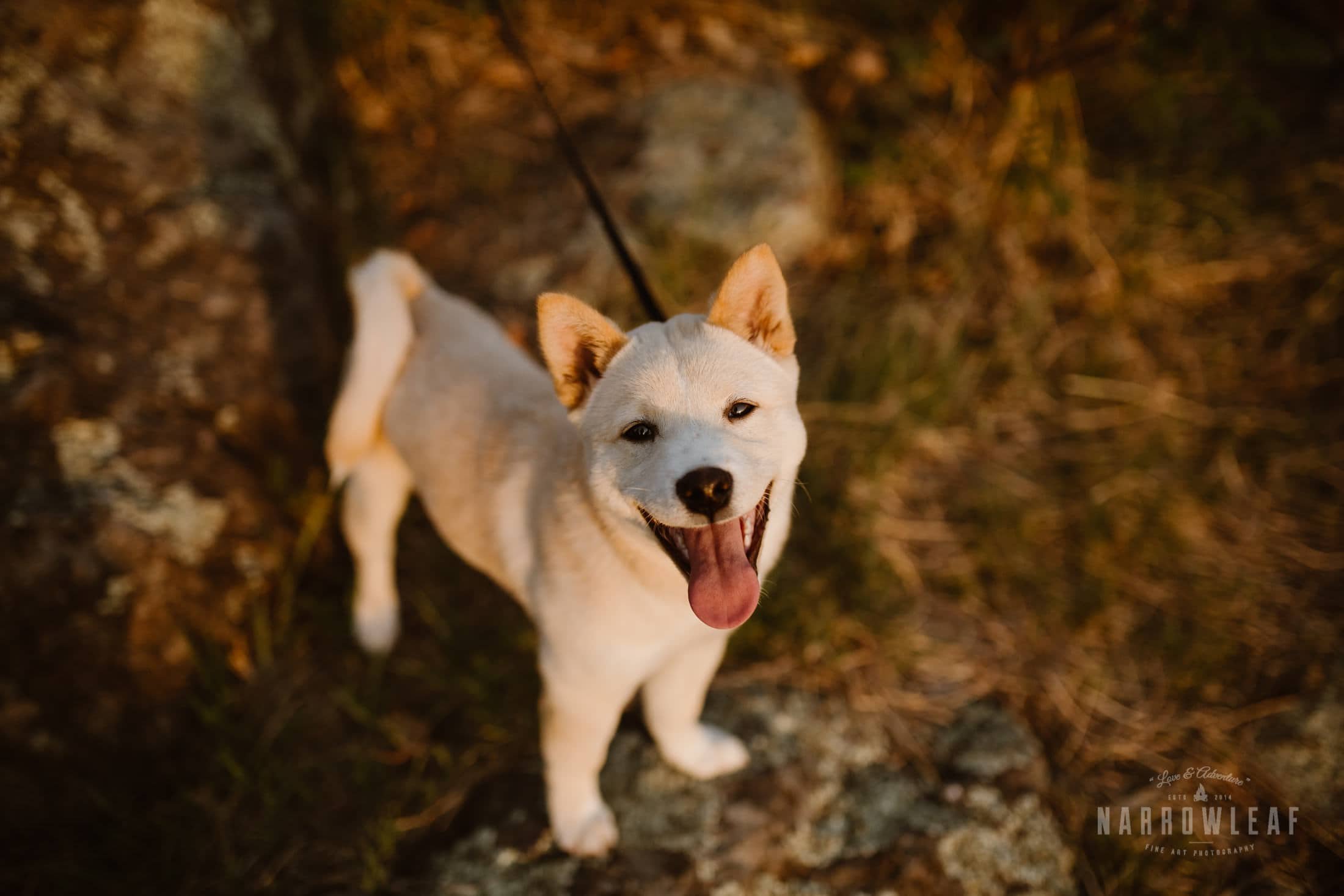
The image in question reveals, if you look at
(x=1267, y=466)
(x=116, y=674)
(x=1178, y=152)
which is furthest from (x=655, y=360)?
(x=1178, y=152)

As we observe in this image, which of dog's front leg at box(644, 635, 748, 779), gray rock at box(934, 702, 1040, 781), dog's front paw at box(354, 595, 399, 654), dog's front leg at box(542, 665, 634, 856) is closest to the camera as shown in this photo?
dog's front leg at box(542, 665, 634, 856)

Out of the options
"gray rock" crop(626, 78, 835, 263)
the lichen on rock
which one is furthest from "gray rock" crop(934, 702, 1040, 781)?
the lichen on rock

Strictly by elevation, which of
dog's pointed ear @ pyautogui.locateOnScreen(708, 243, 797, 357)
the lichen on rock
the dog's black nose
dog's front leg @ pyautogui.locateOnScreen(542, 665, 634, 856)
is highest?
the lichen on rock

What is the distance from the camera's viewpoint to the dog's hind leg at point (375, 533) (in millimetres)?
2566

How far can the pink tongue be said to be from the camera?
1.66 m

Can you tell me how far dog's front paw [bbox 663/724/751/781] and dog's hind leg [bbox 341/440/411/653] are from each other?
1.11 metres

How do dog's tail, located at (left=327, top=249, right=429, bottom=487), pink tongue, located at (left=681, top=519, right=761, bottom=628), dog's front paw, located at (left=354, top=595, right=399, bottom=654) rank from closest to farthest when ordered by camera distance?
pink tongue, located at (left=681, top=519, right=761, bottom=628) < dog's tail, located at (left=327, top=249, right=429, bottom=487) < dog's front paw, located at (left=354, top=595, right=399, bottom=654)

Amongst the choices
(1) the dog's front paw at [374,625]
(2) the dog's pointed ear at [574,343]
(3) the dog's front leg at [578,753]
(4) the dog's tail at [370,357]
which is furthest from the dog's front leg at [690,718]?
(4) the dog's tail at [370,357]

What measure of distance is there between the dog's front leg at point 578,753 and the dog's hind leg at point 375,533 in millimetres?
862

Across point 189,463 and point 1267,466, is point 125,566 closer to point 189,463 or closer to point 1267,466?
point 189,463

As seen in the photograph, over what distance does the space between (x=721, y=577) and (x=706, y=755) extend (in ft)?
3.24

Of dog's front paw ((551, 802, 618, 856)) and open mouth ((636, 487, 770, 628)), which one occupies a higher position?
open mouth ((636, 487, 770, 628))

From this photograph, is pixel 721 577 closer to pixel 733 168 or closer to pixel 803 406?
pixel 803 406

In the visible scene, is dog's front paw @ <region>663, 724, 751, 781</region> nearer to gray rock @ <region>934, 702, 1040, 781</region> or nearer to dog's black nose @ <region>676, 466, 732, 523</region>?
gray rock @ <region>934, 702, 1040, 781</region>
